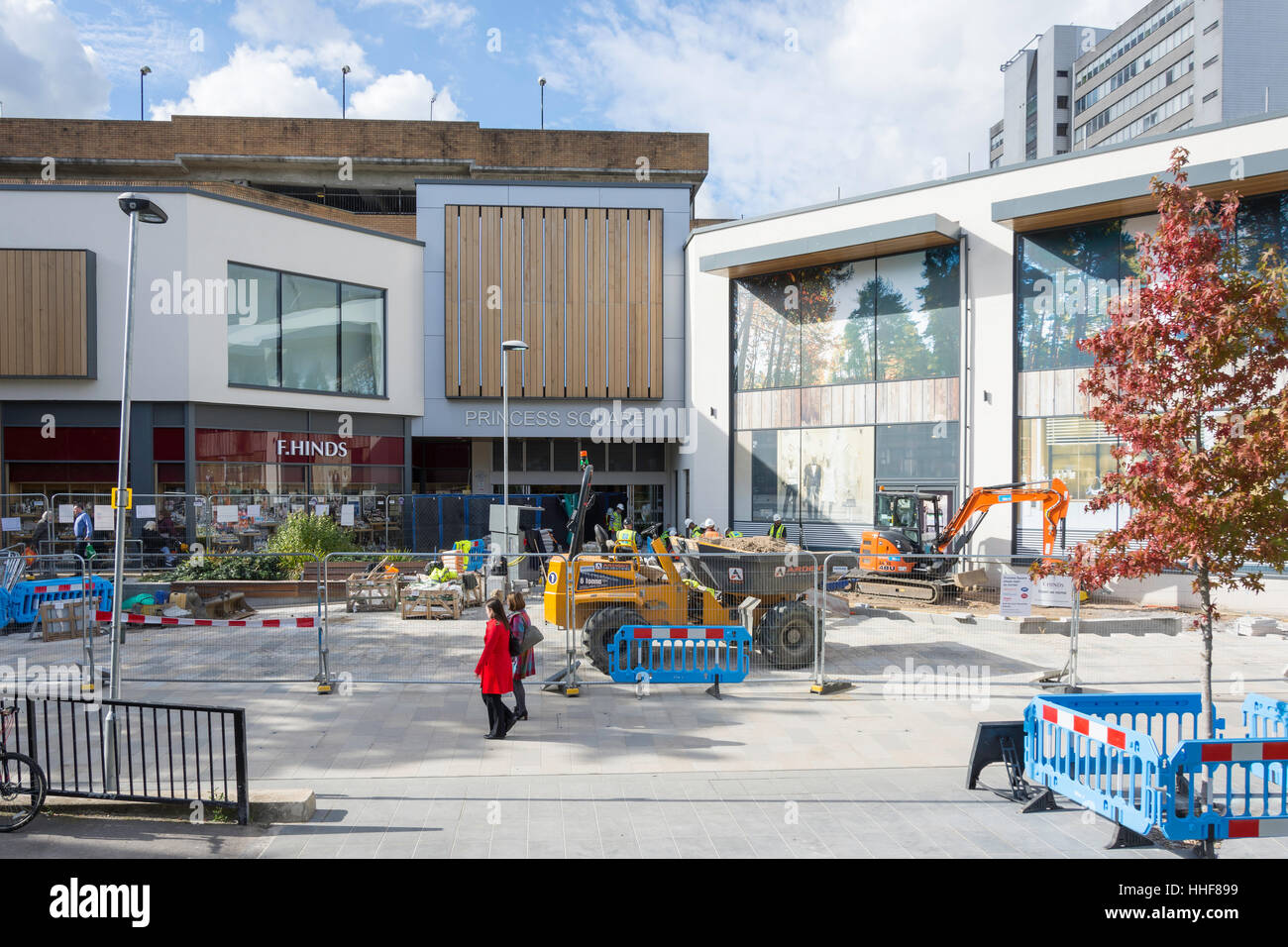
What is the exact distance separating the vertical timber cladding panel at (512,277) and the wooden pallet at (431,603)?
15.0m

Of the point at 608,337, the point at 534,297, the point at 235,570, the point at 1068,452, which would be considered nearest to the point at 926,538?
the point at 1068,452

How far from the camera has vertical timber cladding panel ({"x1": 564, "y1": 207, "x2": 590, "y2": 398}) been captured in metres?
30.5

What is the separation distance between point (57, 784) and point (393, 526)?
1909 cm

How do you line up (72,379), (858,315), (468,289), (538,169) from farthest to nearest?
(538,169), (468,289), (858,315), (72,379)

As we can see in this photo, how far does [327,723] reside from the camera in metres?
9.77

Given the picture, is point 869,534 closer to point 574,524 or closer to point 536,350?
point 574,524

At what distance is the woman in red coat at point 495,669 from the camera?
A: 9062 millimetres

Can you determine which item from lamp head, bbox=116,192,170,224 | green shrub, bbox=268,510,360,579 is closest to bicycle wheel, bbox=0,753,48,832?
lamp head, bbox=116,192,170,224

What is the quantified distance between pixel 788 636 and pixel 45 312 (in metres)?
22.4

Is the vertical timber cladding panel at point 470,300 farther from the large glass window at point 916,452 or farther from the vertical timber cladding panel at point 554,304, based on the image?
the large glass window at point 916,452

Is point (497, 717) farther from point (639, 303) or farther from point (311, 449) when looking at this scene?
point (639, 303)

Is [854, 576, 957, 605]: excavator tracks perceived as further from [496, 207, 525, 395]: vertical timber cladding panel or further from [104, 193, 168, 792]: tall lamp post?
[496, 207, 525, 395]: vertical timber cladding panel

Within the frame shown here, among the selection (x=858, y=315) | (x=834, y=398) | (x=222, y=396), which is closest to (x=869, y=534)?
(x=834, y=398)

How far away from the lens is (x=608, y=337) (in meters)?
30.8
